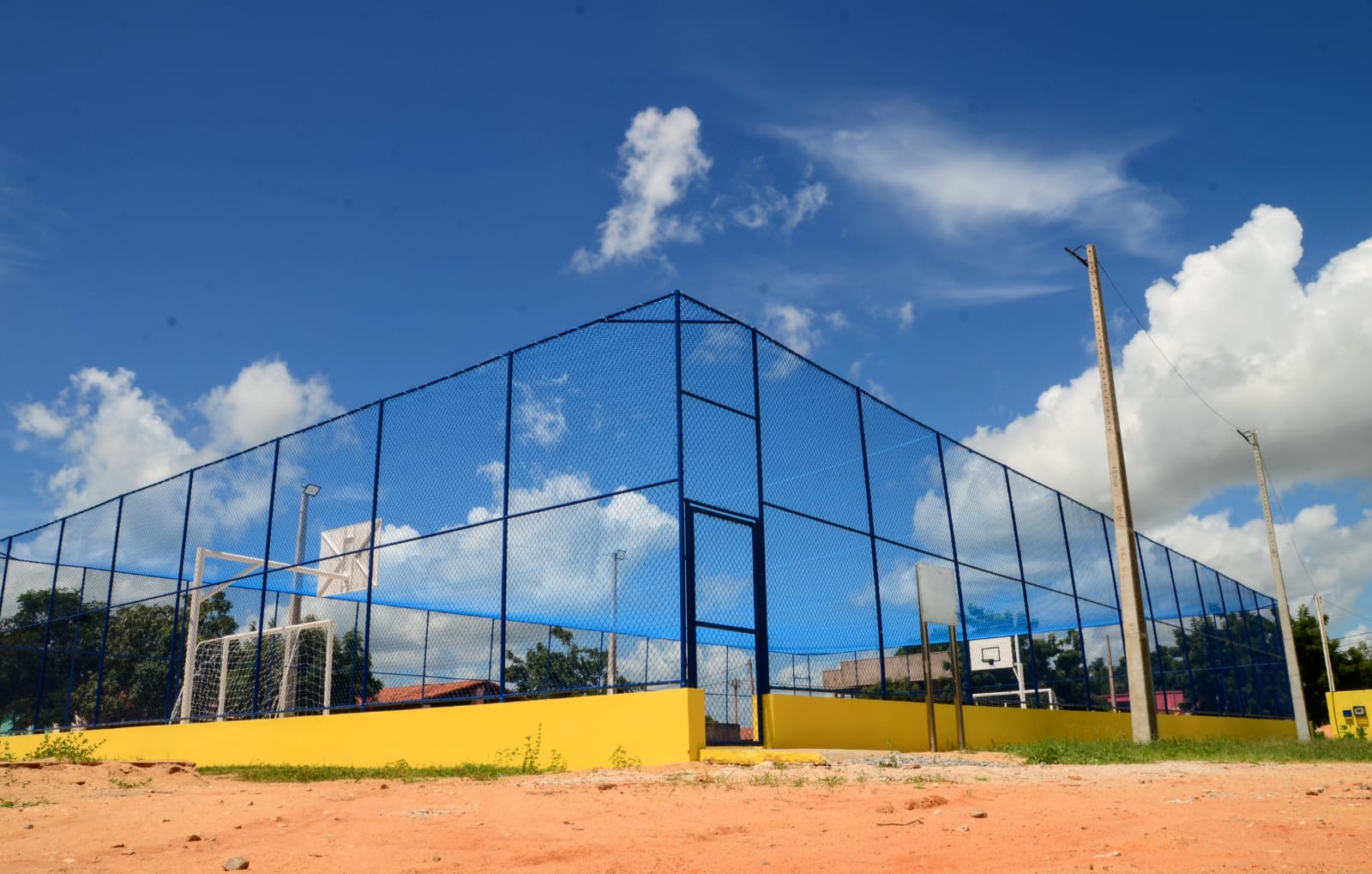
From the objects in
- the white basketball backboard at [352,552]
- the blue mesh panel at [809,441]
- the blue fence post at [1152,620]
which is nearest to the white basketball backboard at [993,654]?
the blue fence post at [1152,620]

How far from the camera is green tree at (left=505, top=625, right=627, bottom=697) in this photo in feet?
35.5

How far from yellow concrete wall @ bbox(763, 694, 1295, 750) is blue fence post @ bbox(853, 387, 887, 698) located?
504 mm

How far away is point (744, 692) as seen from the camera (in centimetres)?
1234

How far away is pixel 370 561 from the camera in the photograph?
41.0ft

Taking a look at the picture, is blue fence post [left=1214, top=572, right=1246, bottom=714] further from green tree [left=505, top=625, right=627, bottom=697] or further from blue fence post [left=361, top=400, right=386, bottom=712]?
blue fence post [left=361, top=400, right=386, bottom=712]

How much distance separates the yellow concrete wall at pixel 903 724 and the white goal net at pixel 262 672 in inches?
337

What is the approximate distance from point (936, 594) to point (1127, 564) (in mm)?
3213

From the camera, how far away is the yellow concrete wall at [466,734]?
8.85m

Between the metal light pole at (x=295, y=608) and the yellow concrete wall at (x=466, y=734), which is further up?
the metal light pole at (x=295, y=608)

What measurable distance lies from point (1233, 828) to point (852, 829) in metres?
1.75

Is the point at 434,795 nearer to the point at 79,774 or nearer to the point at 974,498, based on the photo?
the point at 79,774

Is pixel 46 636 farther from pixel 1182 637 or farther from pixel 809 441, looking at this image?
pixel 1182 637

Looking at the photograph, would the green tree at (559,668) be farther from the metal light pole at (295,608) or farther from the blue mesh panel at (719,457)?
the metal light pole at (295,608)

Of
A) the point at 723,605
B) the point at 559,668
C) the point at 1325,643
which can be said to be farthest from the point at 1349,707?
the point at 723,605
